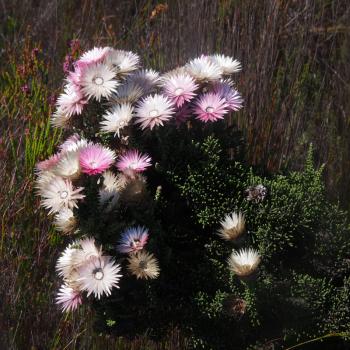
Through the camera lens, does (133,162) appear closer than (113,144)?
Yes

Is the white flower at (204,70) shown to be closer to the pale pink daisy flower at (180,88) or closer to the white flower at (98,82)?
the pale pink daisy flower at (180,88)

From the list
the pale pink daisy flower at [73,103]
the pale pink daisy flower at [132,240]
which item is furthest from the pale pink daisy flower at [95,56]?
the pale pink daisy flower at [132,240]

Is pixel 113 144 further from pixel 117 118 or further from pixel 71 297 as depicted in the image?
pixel 71 297

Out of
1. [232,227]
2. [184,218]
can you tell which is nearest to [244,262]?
[232,227]

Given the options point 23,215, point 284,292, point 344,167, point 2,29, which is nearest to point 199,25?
point 344,167

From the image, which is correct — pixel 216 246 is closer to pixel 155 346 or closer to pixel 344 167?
pixel 155 346

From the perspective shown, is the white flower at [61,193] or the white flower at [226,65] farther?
the white flower at [226,65]

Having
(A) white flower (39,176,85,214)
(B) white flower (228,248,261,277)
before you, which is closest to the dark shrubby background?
(B) white flower (228,248,261,277)
